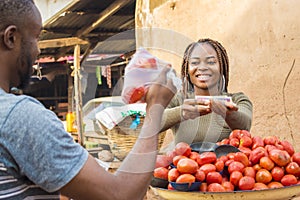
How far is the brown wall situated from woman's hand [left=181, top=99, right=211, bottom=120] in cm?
64

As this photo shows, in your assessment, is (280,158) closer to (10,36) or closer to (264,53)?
(10,36)

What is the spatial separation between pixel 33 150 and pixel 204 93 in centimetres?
149

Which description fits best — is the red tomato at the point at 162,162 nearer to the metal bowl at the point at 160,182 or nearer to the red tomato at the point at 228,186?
the metal bowl at the point at 160,182

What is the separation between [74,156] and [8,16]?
0.37m

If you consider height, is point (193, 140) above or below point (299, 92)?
below

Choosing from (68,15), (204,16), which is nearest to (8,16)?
(204,16)

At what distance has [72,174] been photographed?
3.26 ft

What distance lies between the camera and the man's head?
1.04 m

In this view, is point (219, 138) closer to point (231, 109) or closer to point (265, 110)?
point (231, 109)

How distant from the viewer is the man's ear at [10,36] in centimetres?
104

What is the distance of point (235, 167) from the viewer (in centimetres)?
178

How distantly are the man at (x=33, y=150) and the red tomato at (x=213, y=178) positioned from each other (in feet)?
2.16

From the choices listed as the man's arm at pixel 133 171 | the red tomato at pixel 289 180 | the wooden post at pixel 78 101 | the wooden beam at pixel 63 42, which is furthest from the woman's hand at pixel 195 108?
the wooden beam at pixel 63 42

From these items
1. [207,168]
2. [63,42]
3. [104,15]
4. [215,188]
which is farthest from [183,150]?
[63,42]
